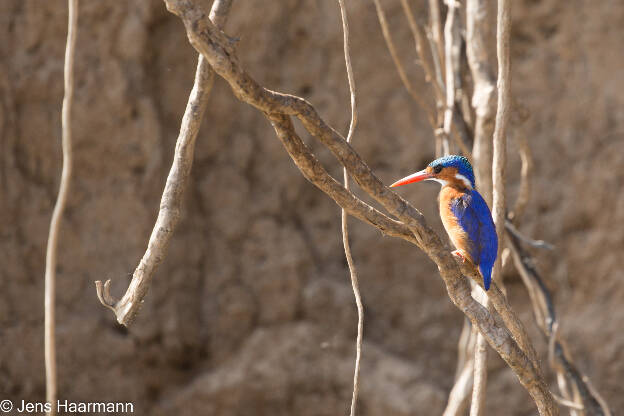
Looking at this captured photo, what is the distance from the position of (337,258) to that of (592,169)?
3.89ft

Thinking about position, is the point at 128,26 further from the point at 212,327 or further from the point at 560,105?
the point at 560,105

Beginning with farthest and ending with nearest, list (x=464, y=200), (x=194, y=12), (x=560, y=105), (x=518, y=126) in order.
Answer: (x=560, y=105) → (x=518, y=126) → (x=464, y=200) → (x=194, y=12)

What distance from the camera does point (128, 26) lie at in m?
2.89

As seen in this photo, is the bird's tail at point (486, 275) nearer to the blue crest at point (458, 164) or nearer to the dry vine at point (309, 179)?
the dry vine at point (309, 179)

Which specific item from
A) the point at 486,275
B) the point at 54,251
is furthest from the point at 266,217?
the point at 54,251

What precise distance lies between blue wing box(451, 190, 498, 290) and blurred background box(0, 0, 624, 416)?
1176 millimetres

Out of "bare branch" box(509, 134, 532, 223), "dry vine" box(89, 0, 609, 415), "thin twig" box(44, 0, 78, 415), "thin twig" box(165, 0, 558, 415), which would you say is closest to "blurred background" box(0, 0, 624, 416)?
"bare branch" box(509, 134, 532, 223)

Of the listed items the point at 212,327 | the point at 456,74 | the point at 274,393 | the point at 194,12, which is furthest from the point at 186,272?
the point at 194,12

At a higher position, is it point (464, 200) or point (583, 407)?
point (464, 200)

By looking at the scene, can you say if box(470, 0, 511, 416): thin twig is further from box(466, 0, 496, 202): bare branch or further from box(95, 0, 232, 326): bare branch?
box(95, 0, 232, 326): bare branch

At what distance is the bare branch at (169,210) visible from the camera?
1168 mm

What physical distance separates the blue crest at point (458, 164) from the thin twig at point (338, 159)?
72 cm

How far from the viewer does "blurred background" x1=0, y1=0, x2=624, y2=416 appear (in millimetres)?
2871

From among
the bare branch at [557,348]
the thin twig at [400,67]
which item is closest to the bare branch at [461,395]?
the bare branch at [557,348]
